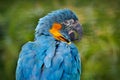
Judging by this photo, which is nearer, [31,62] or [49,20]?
[31,62]

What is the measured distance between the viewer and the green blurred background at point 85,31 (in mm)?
4984

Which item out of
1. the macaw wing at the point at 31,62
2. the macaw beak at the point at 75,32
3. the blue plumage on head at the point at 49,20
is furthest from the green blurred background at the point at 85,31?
the macaw wing at the point at 31,62

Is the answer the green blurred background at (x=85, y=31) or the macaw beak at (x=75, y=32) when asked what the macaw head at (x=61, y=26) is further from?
the green blurred background at (x=85, y=31)

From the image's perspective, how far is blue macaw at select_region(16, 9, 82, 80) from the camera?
153 inches

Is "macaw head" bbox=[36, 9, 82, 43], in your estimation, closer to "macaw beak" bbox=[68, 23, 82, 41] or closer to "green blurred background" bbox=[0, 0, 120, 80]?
"macaw beak" bbox=[68, 23, 82, 41]

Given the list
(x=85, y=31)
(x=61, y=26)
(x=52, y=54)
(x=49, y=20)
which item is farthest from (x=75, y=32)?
(x=85, y=31)

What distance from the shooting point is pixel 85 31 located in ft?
16.5

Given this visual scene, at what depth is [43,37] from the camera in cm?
408

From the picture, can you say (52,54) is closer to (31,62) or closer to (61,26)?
(31,62)

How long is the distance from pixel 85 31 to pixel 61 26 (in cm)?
82

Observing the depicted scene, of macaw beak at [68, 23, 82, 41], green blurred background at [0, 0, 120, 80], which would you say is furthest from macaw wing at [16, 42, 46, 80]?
green blurred background at [0, 0, 120, 80]

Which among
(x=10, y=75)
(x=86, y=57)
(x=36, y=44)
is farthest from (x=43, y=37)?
(x=10, y=75)

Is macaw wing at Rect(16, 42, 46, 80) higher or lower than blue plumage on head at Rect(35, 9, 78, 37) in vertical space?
lower

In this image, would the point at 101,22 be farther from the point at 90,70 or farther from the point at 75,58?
the point at 75,58
